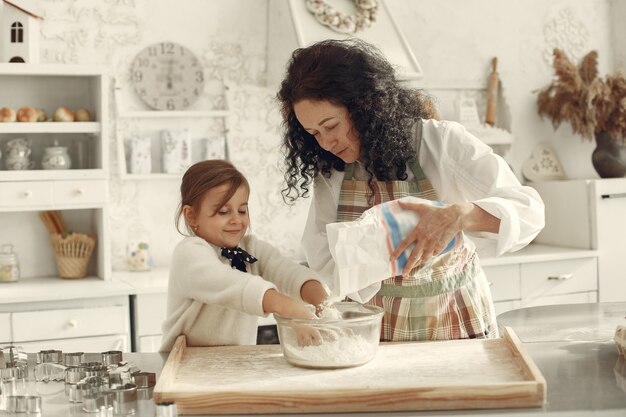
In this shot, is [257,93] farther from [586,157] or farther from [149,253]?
[586,157]

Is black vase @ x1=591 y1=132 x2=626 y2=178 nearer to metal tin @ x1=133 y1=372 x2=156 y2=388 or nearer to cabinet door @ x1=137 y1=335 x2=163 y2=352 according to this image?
cabinet door @ x1=137 y1=335 x2=163 y2=352

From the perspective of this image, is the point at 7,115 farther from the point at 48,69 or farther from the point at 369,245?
the point at 369,245

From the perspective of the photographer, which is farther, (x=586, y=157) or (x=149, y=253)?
(x=586, y=157)

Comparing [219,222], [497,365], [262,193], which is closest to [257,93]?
[262,193]

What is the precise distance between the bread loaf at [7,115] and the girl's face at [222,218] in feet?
6.24

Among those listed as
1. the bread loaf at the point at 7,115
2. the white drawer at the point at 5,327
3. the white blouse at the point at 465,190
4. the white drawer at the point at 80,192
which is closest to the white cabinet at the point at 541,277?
the white drawer at the point at 80,192

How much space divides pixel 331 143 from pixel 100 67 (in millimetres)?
1897

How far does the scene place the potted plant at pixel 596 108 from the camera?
4.34 meters

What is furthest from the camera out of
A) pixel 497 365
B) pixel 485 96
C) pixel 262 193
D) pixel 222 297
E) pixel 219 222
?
pixel 485 96

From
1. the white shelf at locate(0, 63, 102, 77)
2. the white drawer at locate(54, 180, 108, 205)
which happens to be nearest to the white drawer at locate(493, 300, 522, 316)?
the white drawer at locate(54, 180, 108, 205)

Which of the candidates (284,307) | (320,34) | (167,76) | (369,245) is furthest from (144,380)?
(167,76)

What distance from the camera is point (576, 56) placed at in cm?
482

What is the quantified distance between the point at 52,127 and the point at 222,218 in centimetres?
188

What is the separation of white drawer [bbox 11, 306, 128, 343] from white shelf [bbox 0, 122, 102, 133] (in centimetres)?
80
